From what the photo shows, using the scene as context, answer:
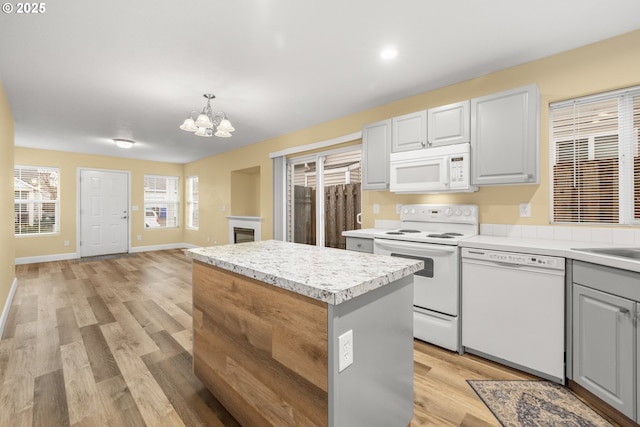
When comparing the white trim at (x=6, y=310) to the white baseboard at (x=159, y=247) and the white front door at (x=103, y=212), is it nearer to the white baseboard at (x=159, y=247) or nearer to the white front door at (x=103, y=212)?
the white front door at (x=103, y=212)

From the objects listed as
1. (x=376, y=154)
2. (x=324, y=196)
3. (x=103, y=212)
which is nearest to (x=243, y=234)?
(x=324, y=196)

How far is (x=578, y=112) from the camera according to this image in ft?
7.61

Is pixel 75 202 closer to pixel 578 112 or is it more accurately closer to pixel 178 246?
pixel 178 246

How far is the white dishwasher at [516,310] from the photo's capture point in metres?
1.87

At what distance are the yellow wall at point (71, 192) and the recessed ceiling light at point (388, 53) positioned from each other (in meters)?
Result: 7.10

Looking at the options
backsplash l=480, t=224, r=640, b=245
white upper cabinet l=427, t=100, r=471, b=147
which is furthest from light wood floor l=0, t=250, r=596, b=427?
white upper cabinet l=427, t=100, r=471, b=147

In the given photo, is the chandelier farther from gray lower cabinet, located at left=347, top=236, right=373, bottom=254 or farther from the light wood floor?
the light wood floor

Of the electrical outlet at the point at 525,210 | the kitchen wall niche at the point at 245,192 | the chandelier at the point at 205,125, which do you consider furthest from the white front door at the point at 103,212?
the electrical outlet at the point at 525,210

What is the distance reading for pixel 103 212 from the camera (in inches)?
266

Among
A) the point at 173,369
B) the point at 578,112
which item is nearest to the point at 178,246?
the point at 173,369

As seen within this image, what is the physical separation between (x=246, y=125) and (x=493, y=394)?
4.22m

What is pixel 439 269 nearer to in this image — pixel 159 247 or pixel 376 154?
pixel 376 154

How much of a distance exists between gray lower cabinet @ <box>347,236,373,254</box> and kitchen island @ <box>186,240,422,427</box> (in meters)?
1.23

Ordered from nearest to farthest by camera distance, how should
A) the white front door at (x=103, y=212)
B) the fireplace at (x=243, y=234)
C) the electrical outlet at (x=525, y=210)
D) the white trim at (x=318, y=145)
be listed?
the electrical outlet at (x=525, y=210), the white trim at (x=318, y=145), the fireplace at (x=243, y=234), the white front door at (x=103, y=212)
